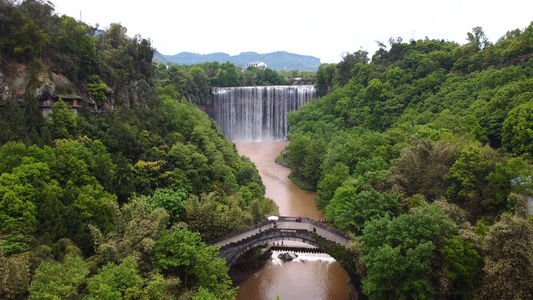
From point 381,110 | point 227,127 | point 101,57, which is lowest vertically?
point 227,127

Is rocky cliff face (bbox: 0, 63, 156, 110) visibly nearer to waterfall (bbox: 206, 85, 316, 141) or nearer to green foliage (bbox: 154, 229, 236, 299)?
green foliage (bbox: 154, 229, 236, 299)

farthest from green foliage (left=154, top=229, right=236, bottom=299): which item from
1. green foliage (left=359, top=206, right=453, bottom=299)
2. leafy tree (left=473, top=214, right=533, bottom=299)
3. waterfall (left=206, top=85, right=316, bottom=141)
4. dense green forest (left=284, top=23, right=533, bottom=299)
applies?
waterfall (left=206, top=85, right=316, bottom=141)

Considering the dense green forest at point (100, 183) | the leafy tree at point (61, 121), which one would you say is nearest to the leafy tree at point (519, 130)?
the dense green forest at point (100, 183)

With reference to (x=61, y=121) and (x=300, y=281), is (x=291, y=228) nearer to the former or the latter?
(x=300, y=281)

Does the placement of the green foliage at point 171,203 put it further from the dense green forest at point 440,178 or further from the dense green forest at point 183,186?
the dense green forest at point 440,178

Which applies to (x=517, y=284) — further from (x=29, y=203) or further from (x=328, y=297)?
(x=29, y=203)

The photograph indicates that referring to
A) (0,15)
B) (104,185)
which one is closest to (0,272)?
(104,185)
